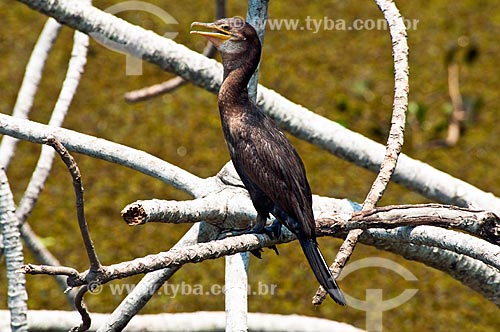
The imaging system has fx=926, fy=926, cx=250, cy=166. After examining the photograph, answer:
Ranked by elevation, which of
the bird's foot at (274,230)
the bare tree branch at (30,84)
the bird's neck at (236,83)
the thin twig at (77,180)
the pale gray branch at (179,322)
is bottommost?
the thin twig at (77,180)

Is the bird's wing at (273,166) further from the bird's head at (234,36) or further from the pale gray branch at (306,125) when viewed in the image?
the pale gray branch at (306,125)

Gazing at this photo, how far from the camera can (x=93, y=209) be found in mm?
3980

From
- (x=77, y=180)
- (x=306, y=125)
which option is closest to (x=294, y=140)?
(x=306, y=125)

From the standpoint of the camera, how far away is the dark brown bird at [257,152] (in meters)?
1.82

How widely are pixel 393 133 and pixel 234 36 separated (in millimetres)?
403

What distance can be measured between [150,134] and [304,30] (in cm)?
120

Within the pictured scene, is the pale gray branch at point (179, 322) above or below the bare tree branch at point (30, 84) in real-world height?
below

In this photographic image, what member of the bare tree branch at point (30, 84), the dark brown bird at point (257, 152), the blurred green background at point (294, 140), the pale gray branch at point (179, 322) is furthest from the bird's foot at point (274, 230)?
the blurred green background at point (294, 140)

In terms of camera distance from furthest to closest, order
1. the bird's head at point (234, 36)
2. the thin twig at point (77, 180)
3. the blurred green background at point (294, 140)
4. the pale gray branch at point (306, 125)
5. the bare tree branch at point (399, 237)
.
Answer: the blurred green background at point (294, 140) < the pale gray branch at point (306, 125) < the bird's head at point (234, 36) < the bare tree branch at point (399, 237) < the thin twig at point (77, 180)

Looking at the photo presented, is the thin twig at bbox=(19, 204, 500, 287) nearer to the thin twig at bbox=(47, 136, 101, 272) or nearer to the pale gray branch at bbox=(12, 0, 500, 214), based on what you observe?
the thin twig at bbox=(47, 136, 101, 272)

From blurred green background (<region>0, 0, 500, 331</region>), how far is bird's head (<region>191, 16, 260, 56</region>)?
1709 millimetres

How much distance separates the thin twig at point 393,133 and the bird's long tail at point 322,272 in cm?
3

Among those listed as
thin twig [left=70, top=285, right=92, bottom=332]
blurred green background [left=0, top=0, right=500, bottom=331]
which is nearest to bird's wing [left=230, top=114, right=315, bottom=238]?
thin twig [left=70, top=285, right=92, bottom=332]

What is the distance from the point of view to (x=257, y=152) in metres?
1.88
